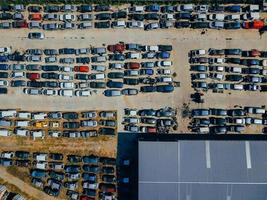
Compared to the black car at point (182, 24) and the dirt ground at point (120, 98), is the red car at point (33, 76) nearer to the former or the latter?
the dirt ground at point (120, 98)

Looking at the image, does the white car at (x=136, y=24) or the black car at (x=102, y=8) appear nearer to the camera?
the white car at (x=136, y=24)

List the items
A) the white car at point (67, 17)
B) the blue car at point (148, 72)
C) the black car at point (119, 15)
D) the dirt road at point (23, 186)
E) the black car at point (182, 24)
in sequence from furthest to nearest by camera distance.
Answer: the white car at point (67, 17) → the black car at point (119, 15) → the black car at point (182, 24) → the blue car at point (148, 72) → the dirt road at point (23, 186)

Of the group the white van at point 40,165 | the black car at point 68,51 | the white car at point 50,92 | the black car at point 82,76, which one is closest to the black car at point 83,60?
the black car at point 68,51

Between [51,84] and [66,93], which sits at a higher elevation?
[51,84]

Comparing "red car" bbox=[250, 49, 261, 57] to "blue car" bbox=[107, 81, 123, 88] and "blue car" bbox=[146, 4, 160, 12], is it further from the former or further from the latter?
"blue car" bbox=[107, 81, 123, 88]

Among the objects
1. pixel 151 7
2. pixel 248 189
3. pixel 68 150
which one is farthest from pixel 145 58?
pixel 248 189

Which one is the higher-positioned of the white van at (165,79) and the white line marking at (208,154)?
the white van at (165,79)

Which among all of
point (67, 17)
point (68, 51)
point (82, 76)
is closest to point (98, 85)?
point (82, 76)

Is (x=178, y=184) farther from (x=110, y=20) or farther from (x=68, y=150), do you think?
(x=110, y=20)

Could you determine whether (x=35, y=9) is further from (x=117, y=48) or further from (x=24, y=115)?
(x=24, y=115)
